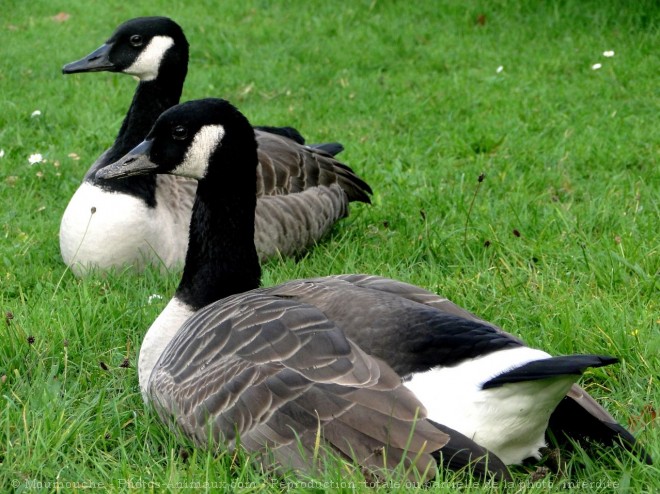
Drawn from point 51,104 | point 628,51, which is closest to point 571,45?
point 628,51

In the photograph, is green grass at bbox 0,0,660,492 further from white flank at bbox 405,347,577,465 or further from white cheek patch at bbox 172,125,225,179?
white cheek patch at bbox 172,125,225,179

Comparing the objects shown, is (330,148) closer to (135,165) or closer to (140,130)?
(140,130)

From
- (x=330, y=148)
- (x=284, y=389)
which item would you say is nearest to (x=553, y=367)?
(x=284, y=389)

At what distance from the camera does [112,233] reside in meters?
5.32

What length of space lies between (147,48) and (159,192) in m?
0.91

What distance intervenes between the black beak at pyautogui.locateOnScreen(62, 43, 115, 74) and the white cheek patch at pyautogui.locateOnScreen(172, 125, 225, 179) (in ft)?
6.93

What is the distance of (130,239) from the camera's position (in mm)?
5344

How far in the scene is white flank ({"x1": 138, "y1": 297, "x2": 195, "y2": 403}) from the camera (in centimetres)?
385

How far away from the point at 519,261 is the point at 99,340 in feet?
7.21

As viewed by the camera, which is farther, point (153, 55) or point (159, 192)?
point (153, 55)

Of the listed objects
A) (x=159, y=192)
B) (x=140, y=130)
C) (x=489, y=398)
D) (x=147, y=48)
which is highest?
(x=147, y=48)

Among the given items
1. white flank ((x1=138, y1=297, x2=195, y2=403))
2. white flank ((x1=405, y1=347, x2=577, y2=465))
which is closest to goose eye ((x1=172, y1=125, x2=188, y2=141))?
white flank ((x1=138, y1=297, x2=195, y2=403))

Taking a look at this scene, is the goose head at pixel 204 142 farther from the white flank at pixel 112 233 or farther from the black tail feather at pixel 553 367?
the black tail feather at pixel 553 367

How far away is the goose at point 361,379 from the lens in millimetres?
2977
